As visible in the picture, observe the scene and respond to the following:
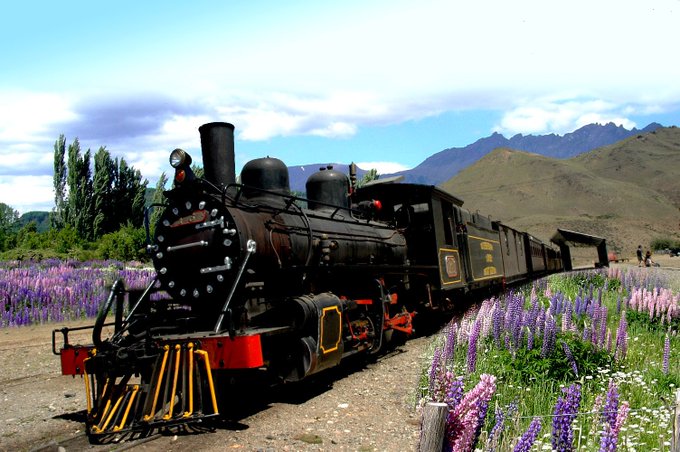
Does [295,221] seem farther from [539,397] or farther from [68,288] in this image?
[68,288]

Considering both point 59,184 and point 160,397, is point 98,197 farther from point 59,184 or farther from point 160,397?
point 160,397

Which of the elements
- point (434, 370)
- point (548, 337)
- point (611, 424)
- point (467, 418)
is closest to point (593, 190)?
point (548, 337)

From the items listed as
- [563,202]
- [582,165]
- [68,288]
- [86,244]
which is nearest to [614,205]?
[563,202]

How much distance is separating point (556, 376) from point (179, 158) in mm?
5118

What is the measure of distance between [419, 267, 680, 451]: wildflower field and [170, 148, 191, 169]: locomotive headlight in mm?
3886

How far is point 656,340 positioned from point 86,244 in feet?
96.0

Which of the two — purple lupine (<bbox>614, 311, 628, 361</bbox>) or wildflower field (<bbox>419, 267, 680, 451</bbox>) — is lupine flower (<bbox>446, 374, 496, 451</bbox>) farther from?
purple lupine (<bbox>614, 311, 628, 361</bbox>)

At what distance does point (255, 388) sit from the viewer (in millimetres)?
7938

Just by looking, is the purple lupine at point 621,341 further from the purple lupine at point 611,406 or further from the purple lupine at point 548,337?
the purple lupine at point 611,406

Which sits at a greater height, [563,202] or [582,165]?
[582,165]

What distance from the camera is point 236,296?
23.0 feet

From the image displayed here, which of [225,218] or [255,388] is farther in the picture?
[255,388]

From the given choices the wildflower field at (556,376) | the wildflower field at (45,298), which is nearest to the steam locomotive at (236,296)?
the wildflower field at (556,376)

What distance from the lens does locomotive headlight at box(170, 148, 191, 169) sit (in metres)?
7.60
